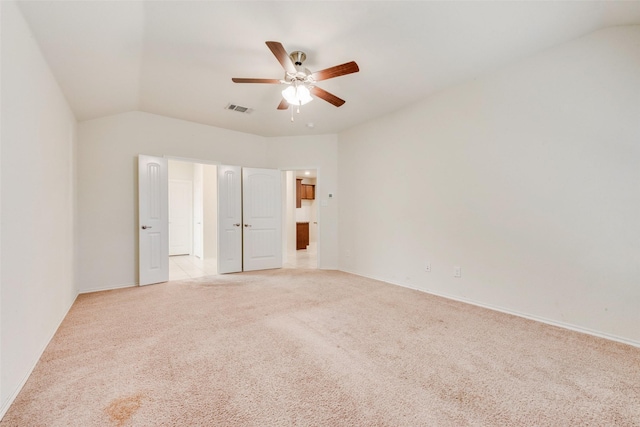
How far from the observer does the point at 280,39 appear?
8.16ft

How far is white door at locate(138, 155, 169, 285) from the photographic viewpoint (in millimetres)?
4117

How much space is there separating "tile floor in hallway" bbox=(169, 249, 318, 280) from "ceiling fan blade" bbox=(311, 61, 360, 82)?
12.8 ft

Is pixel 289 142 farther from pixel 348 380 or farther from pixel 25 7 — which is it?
pixel 348 380

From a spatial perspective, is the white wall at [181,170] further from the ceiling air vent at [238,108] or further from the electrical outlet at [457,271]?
the electrical outlet at [457,271]

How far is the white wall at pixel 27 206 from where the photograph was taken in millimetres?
1558

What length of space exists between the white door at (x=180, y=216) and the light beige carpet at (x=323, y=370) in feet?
14.0

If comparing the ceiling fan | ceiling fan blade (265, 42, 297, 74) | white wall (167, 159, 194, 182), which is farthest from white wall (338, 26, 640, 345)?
white wall (167, 159, 194, 182)

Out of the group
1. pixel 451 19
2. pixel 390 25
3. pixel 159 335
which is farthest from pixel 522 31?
pixel 159 335

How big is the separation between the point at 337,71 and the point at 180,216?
643 cm

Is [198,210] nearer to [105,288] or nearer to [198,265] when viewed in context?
[198,265]

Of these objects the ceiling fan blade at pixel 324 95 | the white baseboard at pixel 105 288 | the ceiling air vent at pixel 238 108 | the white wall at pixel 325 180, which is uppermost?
the ceiling air vent at pixel 238 108

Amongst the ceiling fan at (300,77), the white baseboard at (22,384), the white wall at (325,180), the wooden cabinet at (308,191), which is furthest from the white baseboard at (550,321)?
the wooden cabinet at (308,191)

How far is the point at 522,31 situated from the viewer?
7.91ft

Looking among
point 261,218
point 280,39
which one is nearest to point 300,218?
point 261,218
